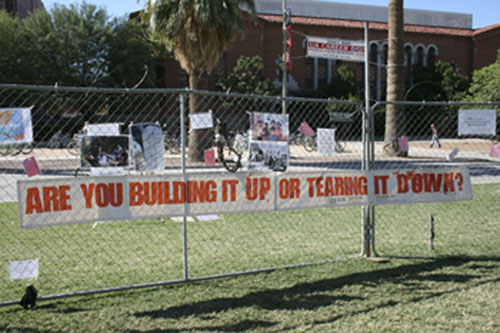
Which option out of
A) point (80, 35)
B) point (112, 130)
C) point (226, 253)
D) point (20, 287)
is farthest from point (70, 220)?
point (80, 35)

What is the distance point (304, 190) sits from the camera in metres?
4.92

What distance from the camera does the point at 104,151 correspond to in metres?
4.20

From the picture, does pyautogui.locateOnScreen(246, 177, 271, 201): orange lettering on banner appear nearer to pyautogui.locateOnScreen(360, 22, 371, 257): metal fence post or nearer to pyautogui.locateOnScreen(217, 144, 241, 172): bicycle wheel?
pyautogui.locateOnScreen(360, 22, 371, 257): metal fence post

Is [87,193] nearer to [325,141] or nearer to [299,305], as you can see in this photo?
[299,305]

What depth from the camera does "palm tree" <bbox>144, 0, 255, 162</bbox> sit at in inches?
628

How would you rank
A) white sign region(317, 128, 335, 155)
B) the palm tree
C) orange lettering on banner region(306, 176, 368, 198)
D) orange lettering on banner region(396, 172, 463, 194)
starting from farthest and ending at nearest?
the palm tree < orange lettering on banner region(396, 172, 463, 194) < white sign region(317, 128, 335, 155) < orange lettering on banner region(306, 176, 368, 198)

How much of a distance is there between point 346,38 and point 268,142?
42.7m

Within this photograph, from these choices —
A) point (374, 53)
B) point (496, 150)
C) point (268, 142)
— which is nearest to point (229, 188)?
point (268, 142)

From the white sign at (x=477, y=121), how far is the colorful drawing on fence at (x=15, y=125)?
489cm

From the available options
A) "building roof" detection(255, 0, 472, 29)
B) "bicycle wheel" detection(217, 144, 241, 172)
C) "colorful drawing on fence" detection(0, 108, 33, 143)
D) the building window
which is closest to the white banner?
"colorful drawing on fence" detection(0, 108, 33, 143)

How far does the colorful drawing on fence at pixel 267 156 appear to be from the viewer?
4.70 m

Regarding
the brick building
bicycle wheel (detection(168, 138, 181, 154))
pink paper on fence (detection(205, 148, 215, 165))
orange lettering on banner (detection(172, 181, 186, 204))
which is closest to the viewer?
orange lettering on banner (detection(172, 181, 186, 204))

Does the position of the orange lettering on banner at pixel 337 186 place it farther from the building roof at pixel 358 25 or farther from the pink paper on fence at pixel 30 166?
the building roof at pixel 358 25

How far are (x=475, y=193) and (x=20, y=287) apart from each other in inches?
389
